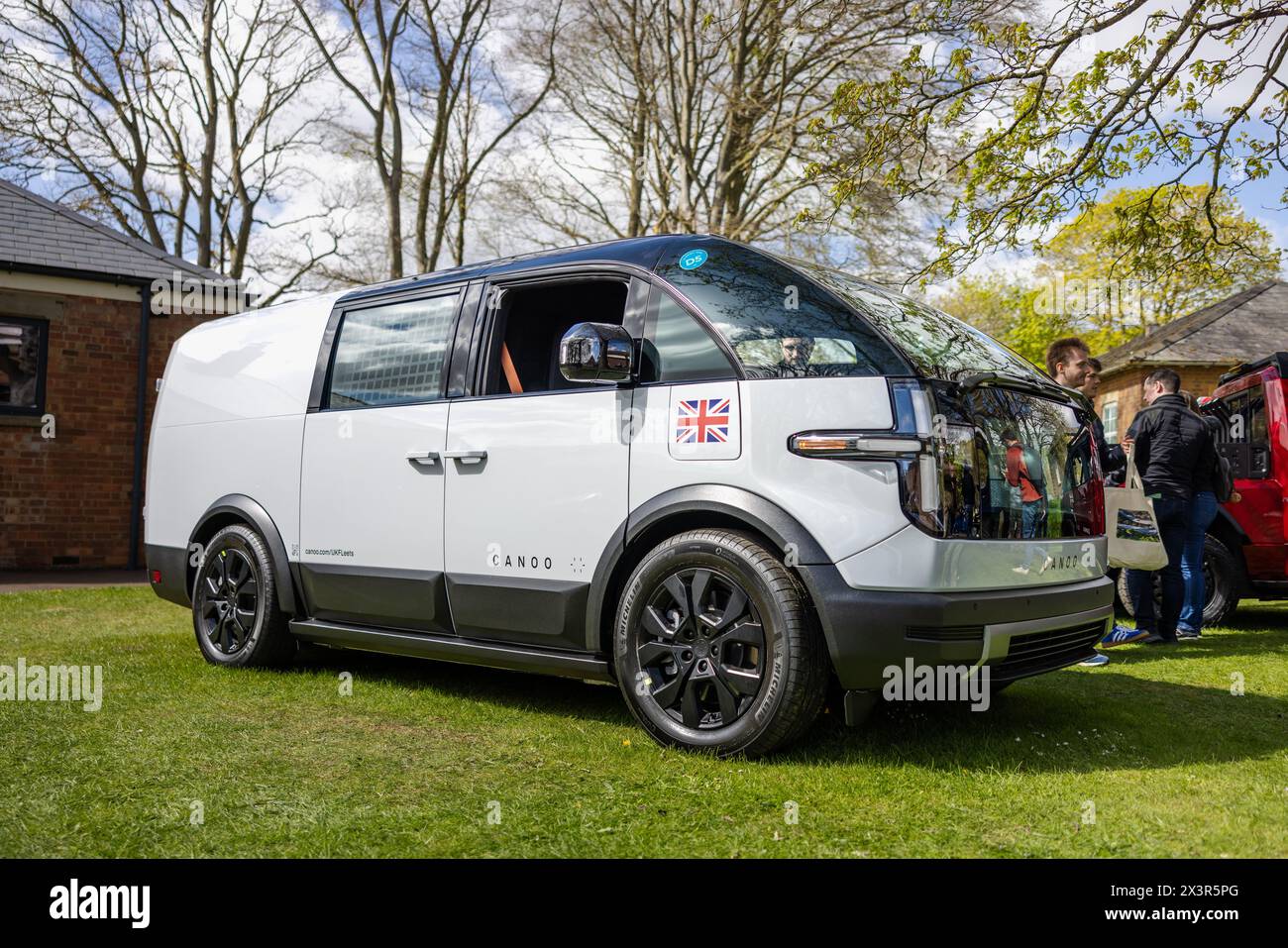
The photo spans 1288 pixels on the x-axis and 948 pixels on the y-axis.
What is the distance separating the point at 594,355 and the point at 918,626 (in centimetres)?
162

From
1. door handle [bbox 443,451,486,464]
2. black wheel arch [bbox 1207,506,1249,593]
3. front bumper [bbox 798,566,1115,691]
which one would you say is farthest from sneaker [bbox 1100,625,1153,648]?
door handle [bbox 443,451,486,464]

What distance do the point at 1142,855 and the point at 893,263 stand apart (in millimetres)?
18382

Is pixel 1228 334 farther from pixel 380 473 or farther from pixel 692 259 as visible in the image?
pixel 380 473

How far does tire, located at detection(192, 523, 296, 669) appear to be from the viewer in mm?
5980

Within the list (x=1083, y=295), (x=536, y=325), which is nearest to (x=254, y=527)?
(x=536, y=325)

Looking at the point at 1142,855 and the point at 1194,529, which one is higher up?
the point at 1194,529

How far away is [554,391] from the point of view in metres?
4.71

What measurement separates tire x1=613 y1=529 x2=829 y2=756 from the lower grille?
724 mm

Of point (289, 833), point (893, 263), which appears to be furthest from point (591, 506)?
point (893, 263)

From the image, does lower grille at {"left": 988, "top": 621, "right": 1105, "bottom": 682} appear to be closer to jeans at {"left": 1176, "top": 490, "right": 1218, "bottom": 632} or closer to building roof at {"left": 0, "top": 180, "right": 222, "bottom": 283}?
jeans at {"left": 1176, "top": 490, "right": 1218, "bottom": 632}

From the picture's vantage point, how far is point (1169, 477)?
7598mm

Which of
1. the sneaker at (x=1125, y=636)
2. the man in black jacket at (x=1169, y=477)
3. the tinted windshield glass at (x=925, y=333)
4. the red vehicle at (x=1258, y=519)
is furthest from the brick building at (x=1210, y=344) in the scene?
the tinted windshield glass at (x=925, y=333)
